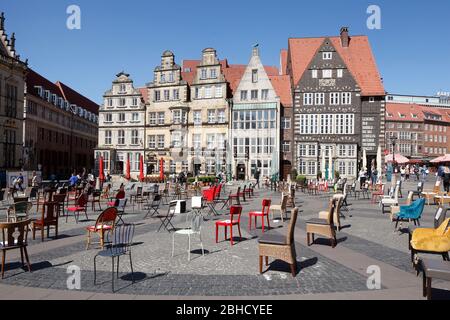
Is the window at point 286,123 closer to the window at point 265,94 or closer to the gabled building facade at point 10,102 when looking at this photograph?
the window at point 265,94

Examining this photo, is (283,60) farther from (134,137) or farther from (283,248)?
(283,248)

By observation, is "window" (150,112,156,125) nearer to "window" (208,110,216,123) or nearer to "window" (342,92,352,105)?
"window" (208,110,216,123)

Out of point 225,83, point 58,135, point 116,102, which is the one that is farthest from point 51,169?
point 225,83

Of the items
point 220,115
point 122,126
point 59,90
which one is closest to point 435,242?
point 220,115

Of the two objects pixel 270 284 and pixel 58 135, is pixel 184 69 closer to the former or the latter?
pixel 58 135

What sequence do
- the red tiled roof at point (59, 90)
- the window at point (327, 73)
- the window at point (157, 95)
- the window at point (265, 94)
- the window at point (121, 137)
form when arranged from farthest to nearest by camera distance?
the red tiled roof at point (59, 90), the window at point (121, 137), the window at point (157, 95), the window at point (265, 94), the window at point (327, 73)

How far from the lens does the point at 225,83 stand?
4253 centimetres

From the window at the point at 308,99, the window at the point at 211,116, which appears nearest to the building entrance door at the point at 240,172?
the window at the point at 211,116

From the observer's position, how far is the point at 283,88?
147 feet

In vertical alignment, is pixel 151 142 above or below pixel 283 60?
below

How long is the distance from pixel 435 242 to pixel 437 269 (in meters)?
2.10

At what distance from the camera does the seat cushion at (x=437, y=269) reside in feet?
16.5

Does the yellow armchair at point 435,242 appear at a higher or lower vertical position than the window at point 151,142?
lower
